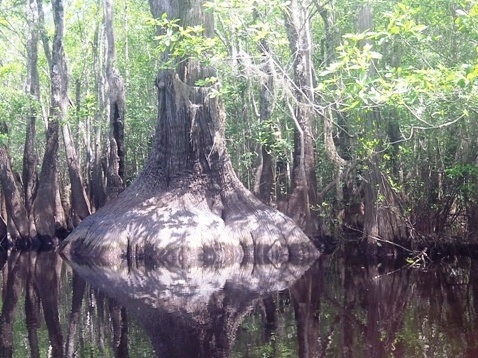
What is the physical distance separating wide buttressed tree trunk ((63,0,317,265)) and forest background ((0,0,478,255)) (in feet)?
2.40

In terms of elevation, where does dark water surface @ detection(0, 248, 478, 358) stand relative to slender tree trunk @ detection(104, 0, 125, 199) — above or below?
below

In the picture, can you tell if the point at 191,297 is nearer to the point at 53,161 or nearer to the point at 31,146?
the point at 53,161

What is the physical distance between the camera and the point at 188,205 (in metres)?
14.2

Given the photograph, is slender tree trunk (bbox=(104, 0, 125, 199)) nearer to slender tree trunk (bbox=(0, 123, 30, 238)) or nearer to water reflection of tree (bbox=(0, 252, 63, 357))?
slender tree trunk (bbox=(0, 123, 30, 238))

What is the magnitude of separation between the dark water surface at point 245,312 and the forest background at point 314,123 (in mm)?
1976

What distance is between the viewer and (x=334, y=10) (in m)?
15.5

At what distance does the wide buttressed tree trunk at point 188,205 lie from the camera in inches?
539

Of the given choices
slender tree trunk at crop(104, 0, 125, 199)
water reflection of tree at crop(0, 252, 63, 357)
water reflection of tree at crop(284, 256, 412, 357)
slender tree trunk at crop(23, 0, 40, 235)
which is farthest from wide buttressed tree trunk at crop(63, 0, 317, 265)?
slender tree trunk at crop(23, 0, 40, 235)

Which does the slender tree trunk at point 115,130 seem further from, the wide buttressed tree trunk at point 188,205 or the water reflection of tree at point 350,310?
the water reflection of tree at point 350,310

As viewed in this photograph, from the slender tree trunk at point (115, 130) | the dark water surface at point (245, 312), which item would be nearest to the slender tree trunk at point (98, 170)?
the slender tree trunk at point (115, 130)

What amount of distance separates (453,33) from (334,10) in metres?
3.79

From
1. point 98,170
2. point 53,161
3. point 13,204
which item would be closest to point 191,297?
point 53,161

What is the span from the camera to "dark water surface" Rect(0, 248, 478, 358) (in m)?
6.12

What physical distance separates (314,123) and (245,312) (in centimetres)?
971
